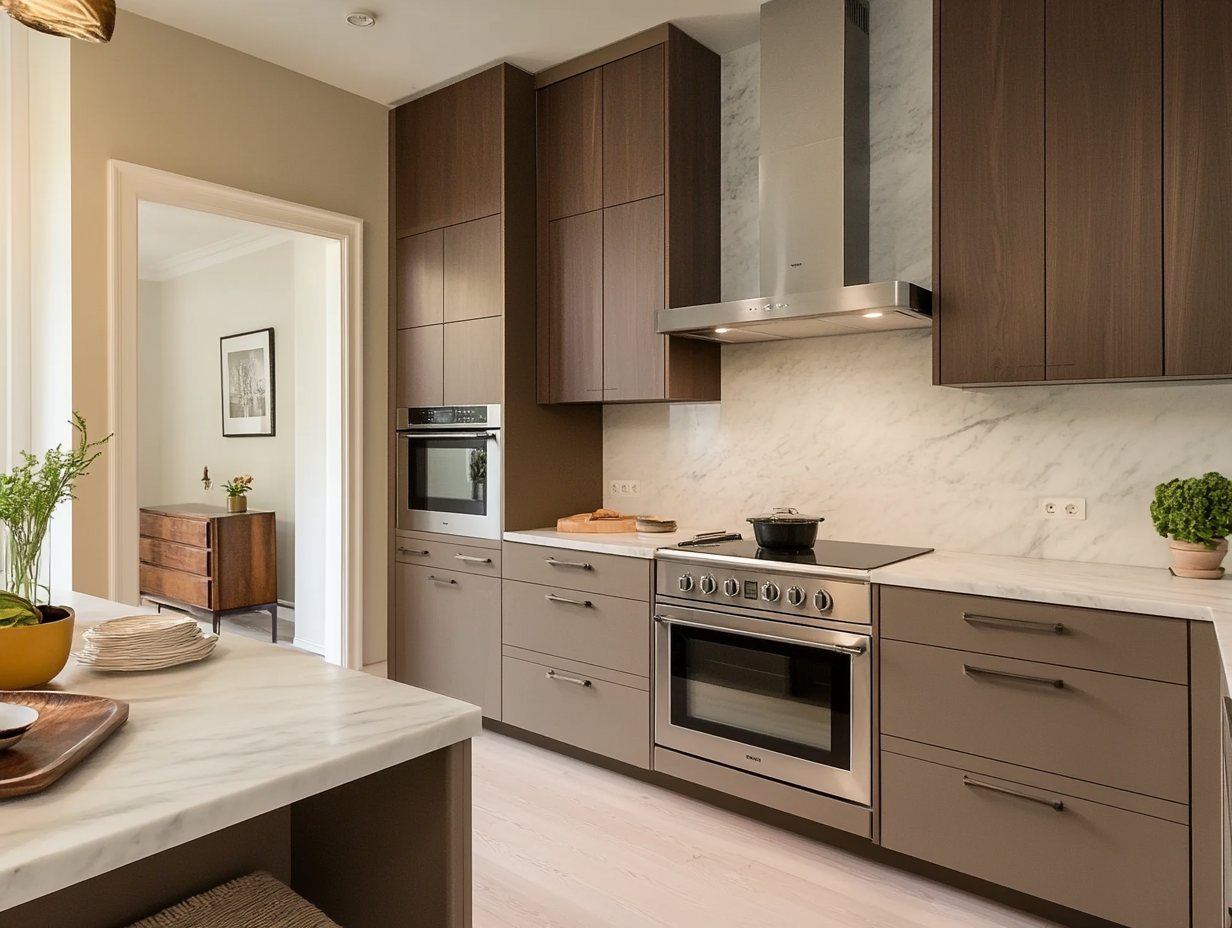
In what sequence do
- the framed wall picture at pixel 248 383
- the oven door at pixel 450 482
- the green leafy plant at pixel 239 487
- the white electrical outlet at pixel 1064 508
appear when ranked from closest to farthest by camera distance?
the white electrical outlet at pixel 1064 508 < the oven door at pixel 450 482 < the green leafy plant at pixel 239 487 < the framed wall picture at pixel 248 383

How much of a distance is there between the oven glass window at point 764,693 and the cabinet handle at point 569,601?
40cm

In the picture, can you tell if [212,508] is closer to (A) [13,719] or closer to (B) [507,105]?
(B) [507,105]

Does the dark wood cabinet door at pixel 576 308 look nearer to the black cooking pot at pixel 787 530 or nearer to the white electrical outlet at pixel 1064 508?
the black cooking pot at pixel 787 530

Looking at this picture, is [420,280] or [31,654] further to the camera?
[420,280]

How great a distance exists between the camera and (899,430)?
293 cm

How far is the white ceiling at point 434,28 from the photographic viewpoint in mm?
2998

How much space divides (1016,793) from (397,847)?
5.54 feet

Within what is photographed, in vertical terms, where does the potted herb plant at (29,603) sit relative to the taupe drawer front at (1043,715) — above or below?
above

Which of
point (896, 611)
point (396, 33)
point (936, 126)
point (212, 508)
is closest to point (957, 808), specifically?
point (896, 611)

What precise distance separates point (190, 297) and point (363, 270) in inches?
153

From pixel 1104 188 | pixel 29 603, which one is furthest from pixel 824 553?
pixel 29 603

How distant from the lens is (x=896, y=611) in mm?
2328

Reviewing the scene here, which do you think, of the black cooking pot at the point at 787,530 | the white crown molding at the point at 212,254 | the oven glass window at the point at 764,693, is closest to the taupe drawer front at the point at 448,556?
the oven glass window at the point at 764,693

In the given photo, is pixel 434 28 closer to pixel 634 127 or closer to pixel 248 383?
pixel 634 127
